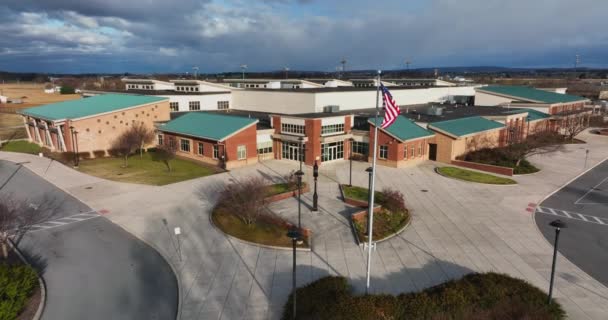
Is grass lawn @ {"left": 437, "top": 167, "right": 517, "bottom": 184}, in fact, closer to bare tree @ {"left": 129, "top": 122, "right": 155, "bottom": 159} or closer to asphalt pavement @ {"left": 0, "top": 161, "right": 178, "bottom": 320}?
asphalt pavement @ {"left": 0, "top": 161, "right": 178, "bottom": 320}

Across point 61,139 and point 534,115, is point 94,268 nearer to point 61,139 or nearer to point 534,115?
point 61,139

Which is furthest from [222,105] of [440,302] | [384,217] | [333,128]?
[440,302]

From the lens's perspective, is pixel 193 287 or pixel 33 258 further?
pixel 33 258

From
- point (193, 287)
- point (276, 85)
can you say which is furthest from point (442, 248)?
point (276, 85)

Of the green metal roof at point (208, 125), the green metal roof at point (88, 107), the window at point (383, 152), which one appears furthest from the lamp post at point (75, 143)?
the window at point (383, 152)

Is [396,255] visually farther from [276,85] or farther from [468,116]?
[276,85]
